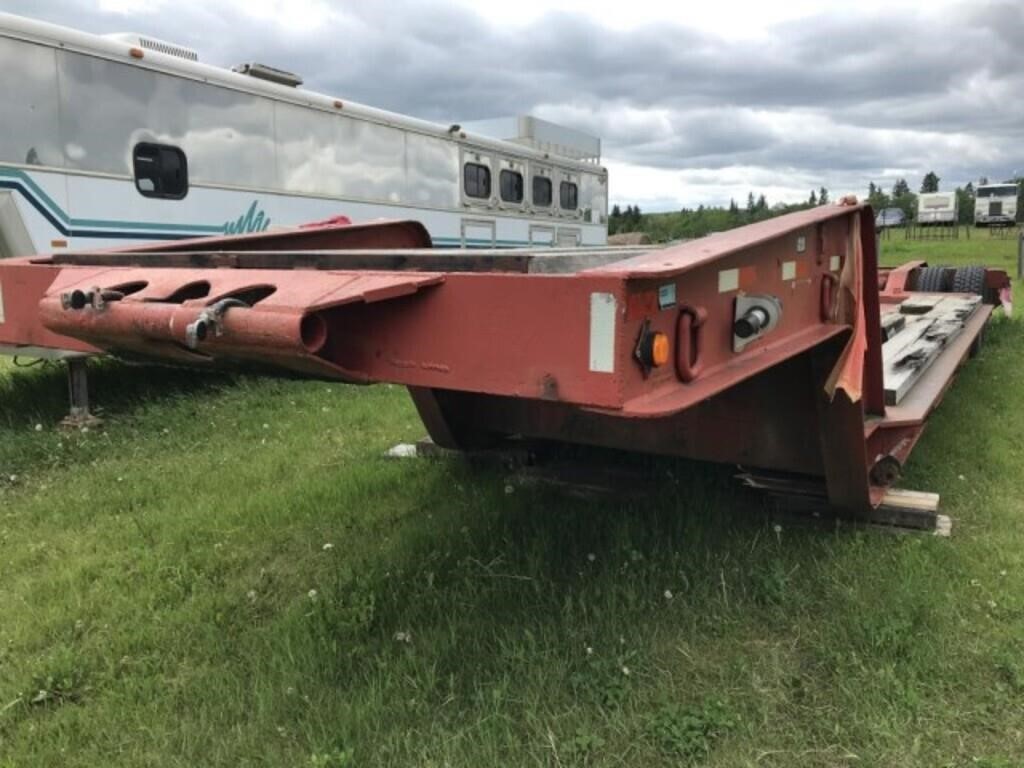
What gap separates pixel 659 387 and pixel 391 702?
1240mm

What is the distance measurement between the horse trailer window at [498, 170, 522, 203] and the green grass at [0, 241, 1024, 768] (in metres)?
8.60

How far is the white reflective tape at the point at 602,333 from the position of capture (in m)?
1.89

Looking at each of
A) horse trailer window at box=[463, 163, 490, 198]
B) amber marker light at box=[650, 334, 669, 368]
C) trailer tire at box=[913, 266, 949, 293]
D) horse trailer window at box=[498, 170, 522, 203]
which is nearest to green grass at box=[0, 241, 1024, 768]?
amber marker light at box=[650, 334, 669, 368]

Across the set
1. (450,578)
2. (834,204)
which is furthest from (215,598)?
(834,204)

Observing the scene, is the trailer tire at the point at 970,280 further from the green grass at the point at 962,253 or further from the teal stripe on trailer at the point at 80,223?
the green grass at the point at 962,253

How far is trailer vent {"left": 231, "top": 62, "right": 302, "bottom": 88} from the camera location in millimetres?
8550

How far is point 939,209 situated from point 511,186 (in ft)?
132

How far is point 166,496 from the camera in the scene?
459cm

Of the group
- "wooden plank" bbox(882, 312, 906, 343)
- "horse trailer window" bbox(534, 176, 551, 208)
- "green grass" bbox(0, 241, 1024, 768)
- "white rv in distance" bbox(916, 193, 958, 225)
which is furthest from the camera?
"white rv in distance" bbox(916, 193, 958, 225)

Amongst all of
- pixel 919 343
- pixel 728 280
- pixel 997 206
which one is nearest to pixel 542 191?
pixel 919 343

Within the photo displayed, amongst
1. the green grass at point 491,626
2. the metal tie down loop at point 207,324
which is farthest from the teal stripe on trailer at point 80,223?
the metal tie down loop at point 207,324

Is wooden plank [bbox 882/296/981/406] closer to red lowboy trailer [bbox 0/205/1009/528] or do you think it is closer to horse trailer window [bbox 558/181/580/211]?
red lowboy trailer [bbox 0/205/1009/528]

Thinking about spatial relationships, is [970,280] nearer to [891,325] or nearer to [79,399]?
[891,325]

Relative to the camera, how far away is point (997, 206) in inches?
1900
